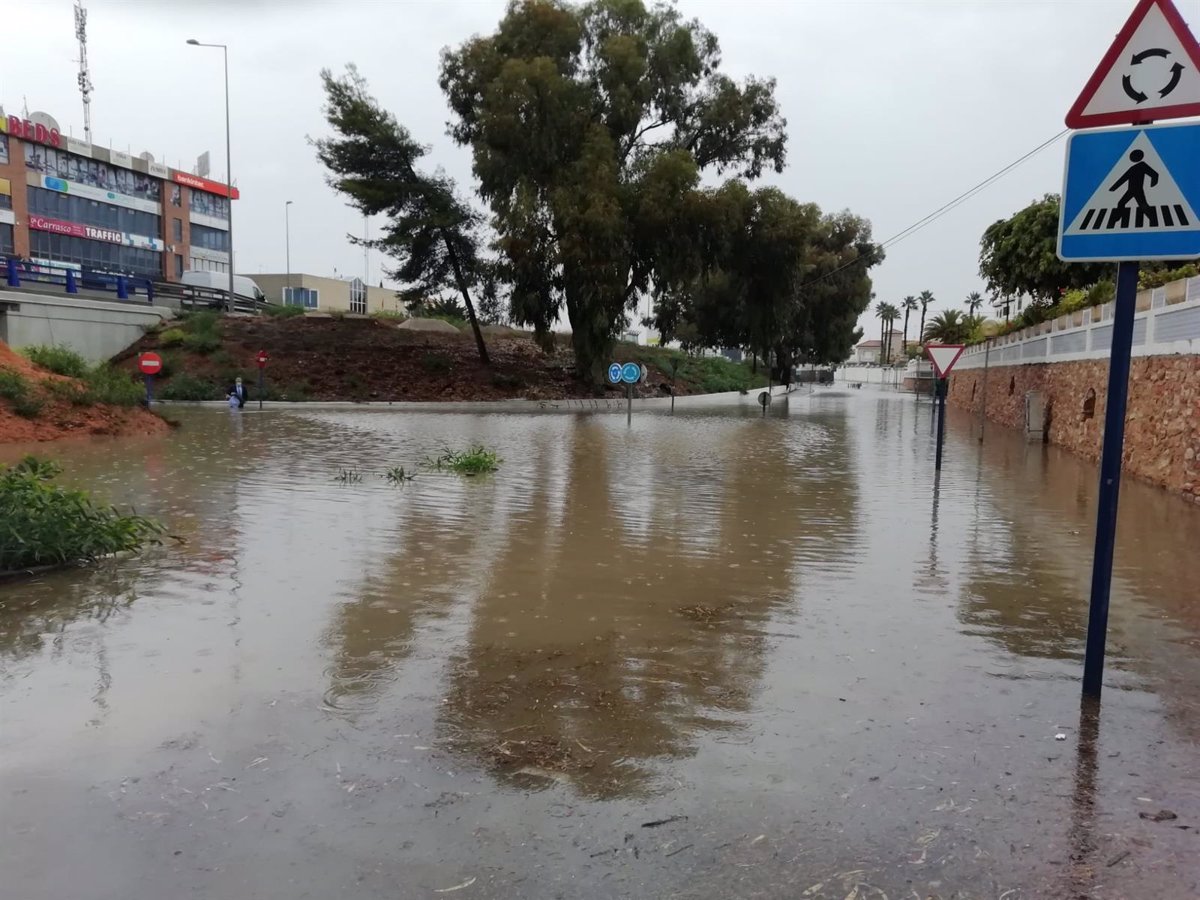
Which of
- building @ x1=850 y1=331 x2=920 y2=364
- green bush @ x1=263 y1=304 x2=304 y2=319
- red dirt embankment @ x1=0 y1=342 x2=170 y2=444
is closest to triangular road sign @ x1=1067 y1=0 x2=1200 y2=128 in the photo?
red dirt embankment @ x1=0 y1=342 x2=170 y2=444

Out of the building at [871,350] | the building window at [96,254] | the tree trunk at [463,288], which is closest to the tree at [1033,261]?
the tree trunk at [463,288]

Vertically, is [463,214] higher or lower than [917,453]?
higher

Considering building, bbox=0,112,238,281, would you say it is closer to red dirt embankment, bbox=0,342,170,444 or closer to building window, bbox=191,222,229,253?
building window, bbox=191,222,229,253

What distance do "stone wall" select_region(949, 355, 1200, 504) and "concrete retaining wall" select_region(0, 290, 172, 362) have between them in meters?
29.7

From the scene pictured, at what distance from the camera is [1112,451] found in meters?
4.12

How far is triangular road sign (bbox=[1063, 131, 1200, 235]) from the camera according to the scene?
154 inches

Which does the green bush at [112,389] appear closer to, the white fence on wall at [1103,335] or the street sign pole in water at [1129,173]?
the white fence on wall at [1103,335]

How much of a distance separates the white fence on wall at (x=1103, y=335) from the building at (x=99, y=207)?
158 ft

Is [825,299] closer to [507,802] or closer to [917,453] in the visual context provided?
[917,453]

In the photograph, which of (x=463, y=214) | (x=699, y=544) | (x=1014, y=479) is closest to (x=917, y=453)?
(x=1014, y=479)

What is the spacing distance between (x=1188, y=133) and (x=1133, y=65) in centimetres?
41

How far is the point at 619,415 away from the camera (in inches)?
1299

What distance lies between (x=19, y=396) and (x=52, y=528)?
1227cm

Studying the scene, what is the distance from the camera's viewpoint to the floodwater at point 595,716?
3.00 metres
